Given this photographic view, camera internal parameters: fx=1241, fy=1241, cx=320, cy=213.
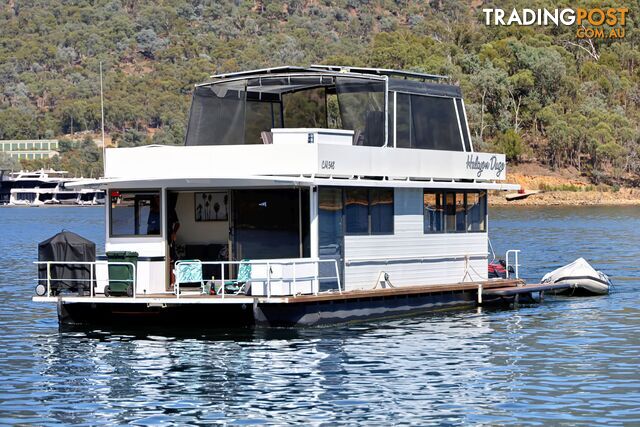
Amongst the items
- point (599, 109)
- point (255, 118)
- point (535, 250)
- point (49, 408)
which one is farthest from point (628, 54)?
point (49, 408)

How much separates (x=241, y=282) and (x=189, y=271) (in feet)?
3.79

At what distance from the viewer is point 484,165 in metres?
29.0

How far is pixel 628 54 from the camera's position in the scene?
158 metres

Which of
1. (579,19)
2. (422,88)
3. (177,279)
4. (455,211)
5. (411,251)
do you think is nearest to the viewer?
(177,279)

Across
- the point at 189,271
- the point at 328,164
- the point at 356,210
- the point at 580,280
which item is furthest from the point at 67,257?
the point at 580,280

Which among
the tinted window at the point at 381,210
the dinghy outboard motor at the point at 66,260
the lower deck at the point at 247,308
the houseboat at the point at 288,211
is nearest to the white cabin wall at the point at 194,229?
the houseboat at the point at 288,211

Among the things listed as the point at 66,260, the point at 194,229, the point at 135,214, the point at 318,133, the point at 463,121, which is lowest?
the point at 66,260

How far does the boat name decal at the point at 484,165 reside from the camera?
93.8 feet

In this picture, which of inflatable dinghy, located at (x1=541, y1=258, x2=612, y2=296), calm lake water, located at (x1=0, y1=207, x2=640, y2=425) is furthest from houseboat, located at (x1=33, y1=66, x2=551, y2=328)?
inflatable dinghy, located at (x1=541, y1=258, x2=612, y2=296)

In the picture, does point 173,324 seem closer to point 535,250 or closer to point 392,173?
point 392,173

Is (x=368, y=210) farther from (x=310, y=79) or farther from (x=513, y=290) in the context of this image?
(x=513, y=290)

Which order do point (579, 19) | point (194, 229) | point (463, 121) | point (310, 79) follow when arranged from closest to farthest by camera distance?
point (194, 229)
point (310, 79)
point (463, 121)
point (579, 19)

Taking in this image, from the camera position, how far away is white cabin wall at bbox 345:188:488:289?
84.5ft

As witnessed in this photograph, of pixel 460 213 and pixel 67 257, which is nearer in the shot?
pixel 67 257
